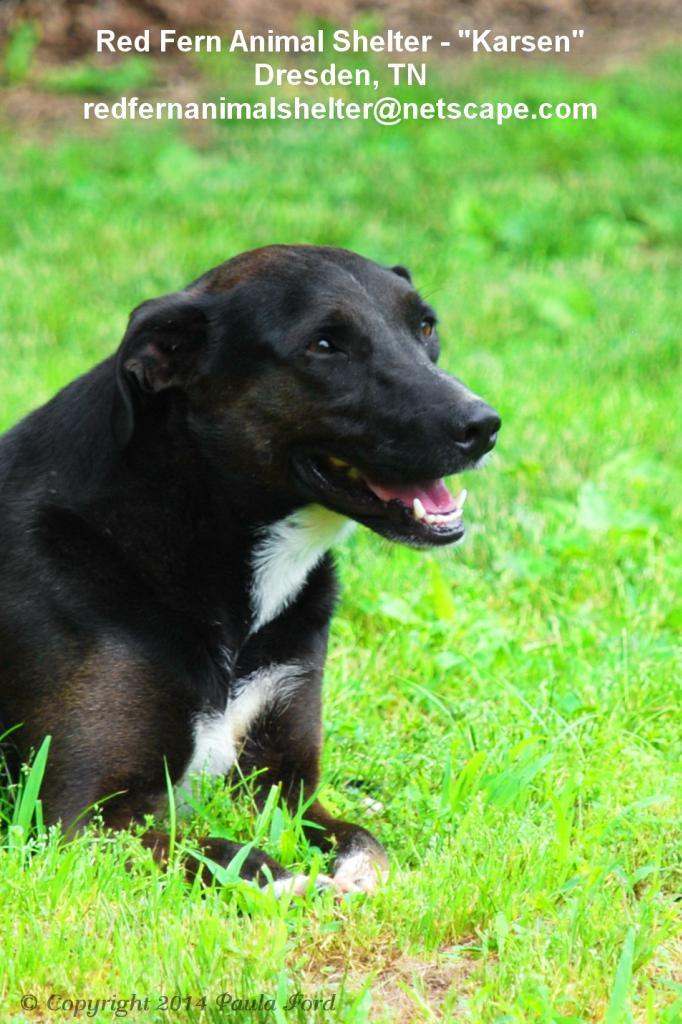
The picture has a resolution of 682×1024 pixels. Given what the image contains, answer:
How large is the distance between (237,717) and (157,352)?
904 mm

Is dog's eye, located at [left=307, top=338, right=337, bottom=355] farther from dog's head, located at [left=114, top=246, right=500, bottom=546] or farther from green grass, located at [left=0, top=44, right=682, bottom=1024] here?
green grass, located at [left=0, top=44, right=682, bottom=1024]

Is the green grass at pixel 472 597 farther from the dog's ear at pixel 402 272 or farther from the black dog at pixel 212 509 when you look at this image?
the dog's ear at pixel 402 272

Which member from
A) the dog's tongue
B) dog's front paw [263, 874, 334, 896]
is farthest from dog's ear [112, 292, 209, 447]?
dog's front paw [263, 874, 334, 896]

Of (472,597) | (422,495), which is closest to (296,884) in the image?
(422,495)

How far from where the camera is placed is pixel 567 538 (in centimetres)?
570

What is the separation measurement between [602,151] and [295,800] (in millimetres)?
7674

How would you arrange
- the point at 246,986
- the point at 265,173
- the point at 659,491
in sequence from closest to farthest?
the point at 246,986, the point at 659,491, the point at 265,173

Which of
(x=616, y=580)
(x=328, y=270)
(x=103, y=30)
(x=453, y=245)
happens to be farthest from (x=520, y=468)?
(x=103, y=30)

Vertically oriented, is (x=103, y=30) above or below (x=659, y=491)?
above

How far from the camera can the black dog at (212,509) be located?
3.68m

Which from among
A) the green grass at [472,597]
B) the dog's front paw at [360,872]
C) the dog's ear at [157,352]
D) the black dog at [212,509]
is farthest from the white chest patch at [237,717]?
the dog's ear at [157,352]

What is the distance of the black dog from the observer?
3.68 m

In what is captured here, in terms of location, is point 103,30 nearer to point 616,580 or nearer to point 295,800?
point 616,580

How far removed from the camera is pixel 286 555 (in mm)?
3926
